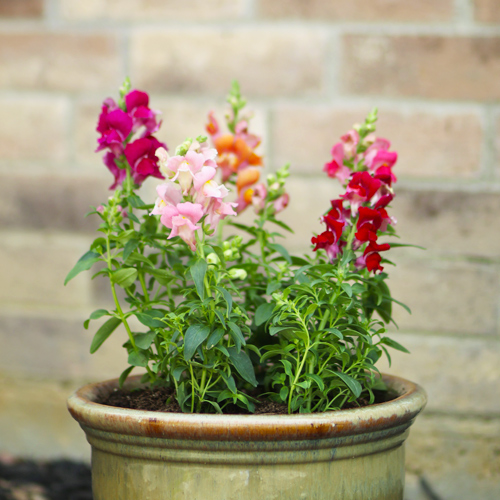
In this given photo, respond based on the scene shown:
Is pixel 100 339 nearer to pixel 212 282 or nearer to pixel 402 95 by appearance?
pixel 212 282


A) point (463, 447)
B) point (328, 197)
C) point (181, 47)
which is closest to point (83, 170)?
point (181, 47)

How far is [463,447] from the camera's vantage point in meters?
1.55

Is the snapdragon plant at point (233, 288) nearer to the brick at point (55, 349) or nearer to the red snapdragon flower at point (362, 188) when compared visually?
the red snapdragon flower at point (362, 188)

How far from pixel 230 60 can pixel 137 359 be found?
3.54ft

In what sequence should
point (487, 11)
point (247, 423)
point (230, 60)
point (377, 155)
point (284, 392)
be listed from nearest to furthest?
point (247, 423) < point (284, 392) < point (377, 155) < point (487, 11) < point (230, 60)

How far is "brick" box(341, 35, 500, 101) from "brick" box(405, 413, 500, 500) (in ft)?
2.75

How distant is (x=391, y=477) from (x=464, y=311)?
2.96 feet

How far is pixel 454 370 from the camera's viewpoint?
5.07 feet

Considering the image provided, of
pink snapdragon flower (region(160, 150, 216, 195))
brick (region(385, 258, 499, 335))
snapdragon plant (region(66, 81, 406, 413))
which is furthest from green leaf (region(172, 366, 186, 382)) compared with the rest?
brick (region(385, 258, 499, 335))

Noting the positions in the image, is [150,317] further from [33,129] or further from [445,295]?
[33,129]

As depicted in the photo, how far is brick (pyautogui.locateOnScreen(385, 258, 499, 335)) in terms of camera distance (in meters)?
1.53

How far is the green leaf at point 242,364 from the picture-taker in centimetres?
71

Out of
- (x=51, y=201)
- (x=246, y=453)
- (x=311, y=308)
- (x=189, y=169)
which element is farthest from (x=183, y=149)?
(x=51, y=201)

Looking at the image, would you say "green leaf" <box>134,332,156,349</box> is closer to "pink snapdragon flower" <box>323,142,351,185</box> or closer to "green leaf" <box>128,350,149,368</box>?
"green leaf" <box>128,350,149,368</box>
